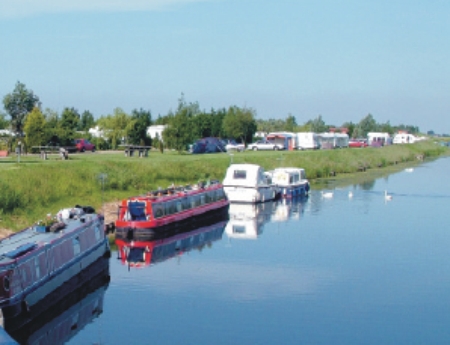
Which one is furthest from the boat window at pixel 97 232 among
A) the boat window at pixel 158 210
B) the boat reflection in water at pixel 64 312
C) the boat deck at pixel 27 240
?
the boat window at pixel 158 210

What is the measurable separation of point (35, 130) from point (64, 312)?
39504 millimetres

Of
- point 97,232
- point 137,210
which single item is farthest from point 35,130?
point 97,232

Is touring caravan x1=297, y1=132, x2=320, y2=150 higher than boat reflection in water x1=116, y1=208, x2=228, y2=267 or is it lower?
higher

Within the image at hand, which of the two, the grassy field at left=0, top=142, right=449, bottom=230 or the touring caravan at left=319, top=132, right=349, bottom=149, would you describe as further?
the touring caravan at left=319, top=132, right=349, bottom=149

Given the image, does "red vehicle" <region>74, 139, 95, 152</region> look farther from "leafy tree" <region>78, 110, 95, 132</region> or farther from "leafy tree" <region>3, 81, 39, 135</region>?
"leafy tree" <region>78, 110, 95, 132</region>

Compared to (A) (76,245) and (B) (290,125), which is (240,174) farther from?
(B) (290,125)

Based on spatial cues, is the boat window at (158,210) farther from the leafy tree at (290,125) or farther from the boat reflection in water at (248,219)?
the leafy tree at (290,125)

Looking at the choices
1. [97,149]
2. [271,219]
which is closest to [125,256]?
[271,219]

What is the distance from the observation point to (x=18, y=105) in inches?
3268

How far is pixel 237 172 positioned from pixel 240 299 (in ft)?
91.1

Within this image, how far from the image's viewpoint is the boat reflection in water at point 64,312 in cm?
2425

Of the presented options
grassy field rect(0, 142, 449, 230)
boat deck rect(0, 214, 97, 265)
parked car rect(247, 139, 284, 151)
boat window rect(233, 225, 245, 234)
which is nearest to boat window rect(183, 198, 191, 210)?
boat window rect(233, 225, 245, 234)

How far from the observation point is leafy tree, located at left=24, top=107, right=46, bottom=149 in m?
64.6

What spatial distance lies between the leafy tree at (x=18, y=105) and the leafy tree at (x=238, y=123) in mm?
30347
